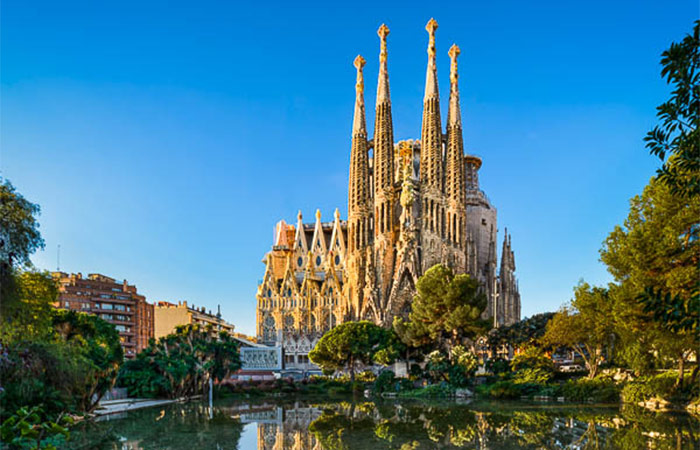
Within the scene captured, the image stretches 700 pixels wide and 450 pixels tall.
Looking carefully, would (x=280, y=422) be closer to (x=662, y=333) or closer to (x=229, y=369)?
(x=662, y=333)

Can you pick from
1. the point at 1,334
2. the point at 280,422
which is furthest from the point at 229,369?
the point at 1,334

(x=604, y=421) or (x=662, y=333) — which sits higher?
(x=662, y=333)

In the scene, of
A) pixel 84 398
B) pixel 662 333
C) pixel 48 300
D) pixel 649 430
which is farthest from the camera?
pixel 84 398

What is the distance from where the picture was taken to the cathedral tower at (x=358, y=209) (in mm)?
57625

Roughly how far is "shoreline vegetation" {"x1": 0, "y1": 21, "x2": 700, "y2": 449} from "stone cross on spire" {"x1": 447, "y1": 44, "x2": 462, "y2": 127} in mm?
23148

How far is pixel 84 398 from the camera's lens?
22.8 metres

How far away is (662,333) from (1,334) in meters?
18.7

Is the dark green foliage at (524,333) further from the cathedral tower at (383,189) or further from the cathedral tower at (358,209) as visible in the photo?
the cathedral tower at (358,209)

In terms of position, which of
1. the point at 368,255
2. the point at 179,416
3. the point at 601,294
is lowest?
the point at 179,416

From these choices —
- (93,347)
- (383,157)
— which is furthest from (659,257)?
(383,157)

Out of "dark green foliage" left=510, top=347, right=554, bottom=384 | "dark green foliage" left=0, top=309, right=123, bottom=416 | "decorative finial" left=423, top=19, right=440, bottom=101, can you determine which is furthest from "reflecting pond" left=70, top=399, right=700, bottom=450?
"decorative finial" left=423, top=19, right=440, bottom=101

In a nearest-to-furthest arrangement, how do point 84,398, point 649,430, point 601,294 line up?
point 649,430, point 84,398, point 601,294

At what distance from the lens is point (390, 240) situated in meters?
56.9

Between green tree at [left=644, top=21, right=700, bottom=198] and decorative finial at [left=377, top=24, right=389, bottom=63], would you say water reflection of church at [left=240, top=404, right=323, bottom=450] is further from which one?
decorative finial at [left=377, top=24, right=389, bottom=63]
